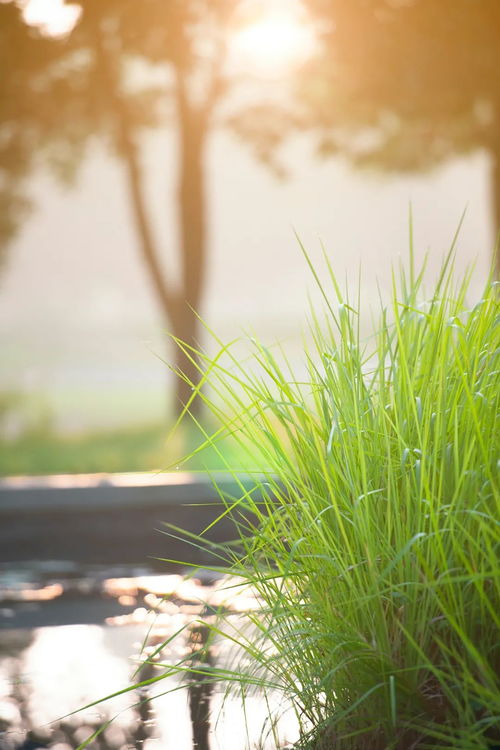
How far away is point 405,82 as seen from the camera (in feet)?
30.4

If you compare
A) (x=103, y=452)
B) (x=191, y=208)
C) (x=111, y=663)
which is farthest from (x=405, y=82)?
(x=111, y=663)

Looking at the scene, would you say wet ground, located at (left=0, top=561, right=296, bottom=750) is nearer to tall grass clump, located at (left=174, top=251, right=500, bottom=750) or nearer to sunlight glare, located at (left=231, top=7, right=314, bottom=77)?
tall grass clump, located at (left=174, top=251, right=500, bottom=750)

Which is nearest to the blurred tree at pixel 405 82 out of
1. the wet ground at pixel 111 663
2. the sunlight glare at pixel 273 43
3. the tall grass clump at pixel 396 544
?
the sunlight glare at pixel 273 43

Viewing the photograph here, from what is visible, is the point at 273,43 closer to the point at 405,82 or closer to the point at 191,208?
the point at 405,82

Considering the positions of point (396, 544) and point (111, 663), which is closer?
point (396, 544)

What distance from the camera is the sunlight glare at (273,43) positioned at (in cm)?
979

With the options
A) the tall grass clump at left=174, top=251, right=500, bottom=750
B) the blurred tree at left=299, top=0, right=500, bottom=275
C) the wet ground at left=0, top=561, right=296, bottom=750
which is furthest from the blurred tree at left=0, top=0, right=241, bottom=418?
the tall grass clump at left=174, top=251, right=500, bottom=750

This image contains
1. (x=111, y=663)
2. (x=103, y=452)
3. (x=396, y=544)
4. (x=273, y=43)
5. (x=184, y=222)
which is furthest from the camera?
(x=273, y=43)

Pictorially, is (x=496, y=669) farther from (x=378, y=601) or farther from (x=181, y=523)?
(x=181, y=523)

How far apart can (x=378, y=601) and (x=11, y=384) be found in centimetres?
Result: 1068

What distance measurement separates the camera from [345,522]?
5.98 ft

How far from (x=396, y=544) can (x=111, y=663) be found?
1.36 m

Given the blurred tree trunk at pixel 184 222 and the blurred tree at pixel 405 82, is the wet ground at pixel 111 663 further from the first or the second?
the blurred tree at pixel 405 82

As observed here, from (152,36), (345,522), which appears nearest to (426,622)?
(345,522)
